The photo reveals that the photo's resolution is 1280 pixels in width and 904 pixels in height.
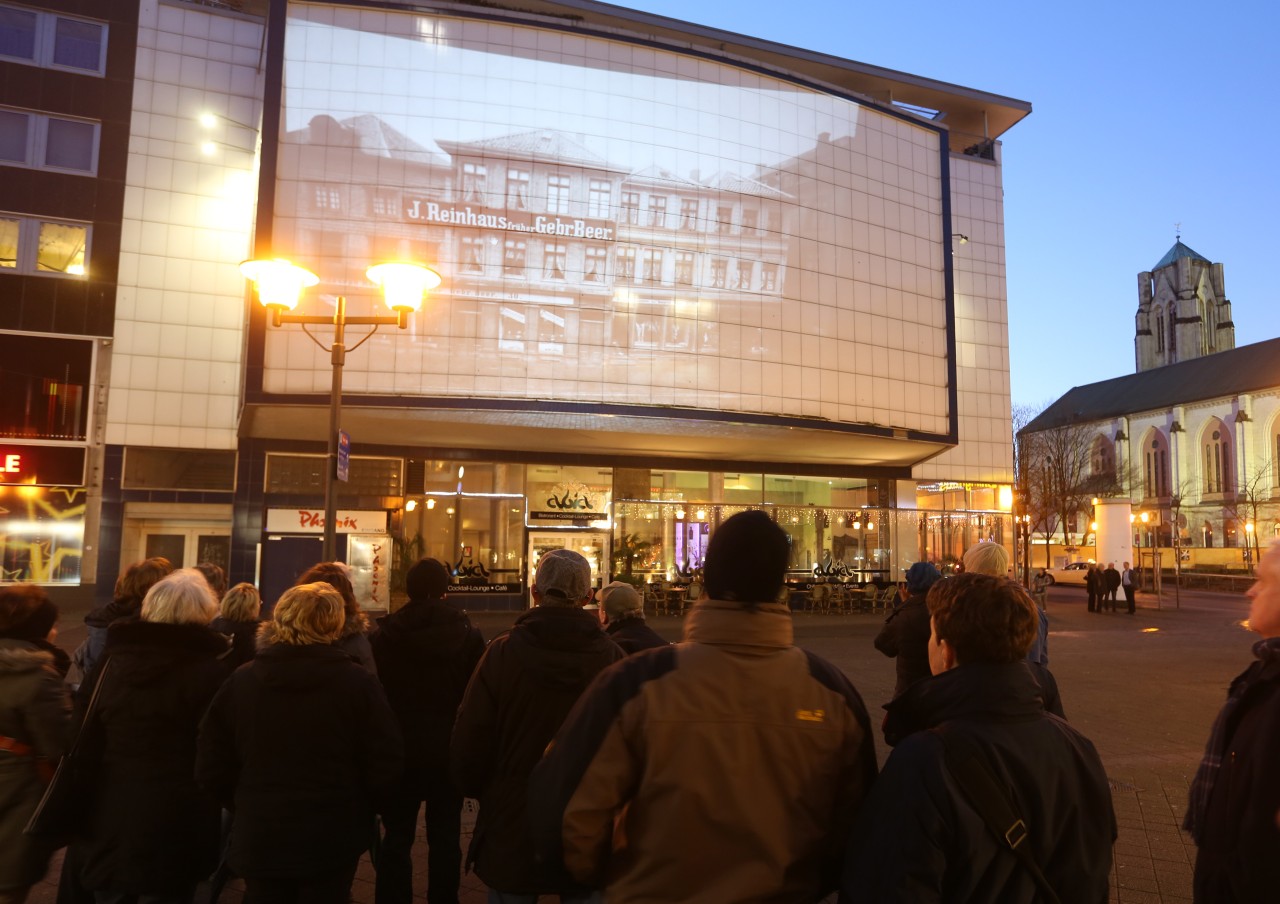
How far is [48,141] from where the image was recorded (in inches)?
990

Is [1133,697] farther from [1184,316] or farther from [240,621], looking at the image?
[1184,316]

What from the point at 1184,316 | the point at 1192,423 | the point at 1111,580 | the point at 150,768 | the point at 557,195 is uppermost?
the point at 1184,316

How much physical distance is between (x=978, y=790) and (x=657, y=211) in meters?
22.8

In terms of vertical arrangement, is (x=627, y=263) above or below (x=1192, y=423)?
below

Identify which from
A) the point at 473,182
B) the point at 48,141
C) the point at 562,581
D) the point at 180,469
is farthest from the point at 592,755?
the point at 48,141

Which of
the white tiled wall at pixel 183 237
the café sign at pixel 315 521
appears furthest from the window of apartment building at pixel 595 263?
the white tiled wall at pixel 183 237

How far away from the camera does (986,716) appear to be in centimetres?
228

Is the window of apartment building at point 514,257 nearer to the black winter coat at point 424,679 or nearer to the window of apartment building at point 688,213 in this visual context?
the window of apartment building at point 688,213

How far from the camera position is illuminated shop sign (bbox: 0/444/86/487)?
977 inches

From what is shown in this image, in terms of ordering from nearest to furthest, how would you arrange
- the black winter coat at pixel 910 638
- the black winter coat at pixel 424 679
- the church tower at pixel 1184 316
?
the black winter coat at pixel 424 679 → the black winter coat at pixel 910 638 → the church tower at pixel 1184 316

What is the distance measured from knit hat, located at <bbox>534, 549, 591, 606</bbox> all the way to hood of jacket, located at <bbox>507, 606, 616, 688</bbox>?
52 millimetres

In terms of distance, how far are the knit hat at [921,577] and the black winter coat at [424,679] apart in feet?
10.5

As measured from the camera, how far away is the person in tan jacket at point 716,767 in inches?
86.8

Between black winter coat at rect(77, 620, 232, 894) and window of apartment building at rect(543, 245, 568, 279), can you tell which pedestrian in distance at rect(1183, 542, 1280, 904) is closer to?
black winter coat at rect(77, 620, 232, 894)
